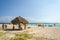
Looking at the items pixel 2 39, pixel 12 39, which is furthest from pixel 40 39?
pixel 2 39

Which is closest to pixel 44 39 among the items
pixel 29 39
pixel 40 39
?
pixel 40 39

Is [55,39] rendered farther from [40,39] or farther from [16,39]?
[16,39]

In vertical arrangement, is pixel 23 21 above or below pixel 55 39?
above

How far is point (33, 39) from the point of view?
10.9 m

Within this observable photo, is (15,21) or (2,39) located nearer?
(2,39)

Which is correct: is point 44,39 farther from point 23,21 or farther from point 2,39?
point 23,21

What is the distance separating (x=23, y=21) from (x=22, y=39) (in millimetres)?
10079

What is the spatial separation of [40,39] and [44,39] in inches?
12.6

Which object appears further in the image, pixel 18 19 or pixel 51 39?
pixel 18 19

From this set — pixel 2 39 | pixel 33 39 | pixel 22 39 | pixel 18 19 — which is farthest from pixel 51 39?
pixel 18 19

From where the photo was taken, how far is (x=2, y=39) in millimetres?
10781

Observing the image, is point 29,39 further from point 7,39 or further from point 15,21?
point 15,21

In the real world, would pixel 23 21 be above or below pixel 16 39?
above

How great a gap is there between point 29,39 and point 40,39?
0.86 metres
